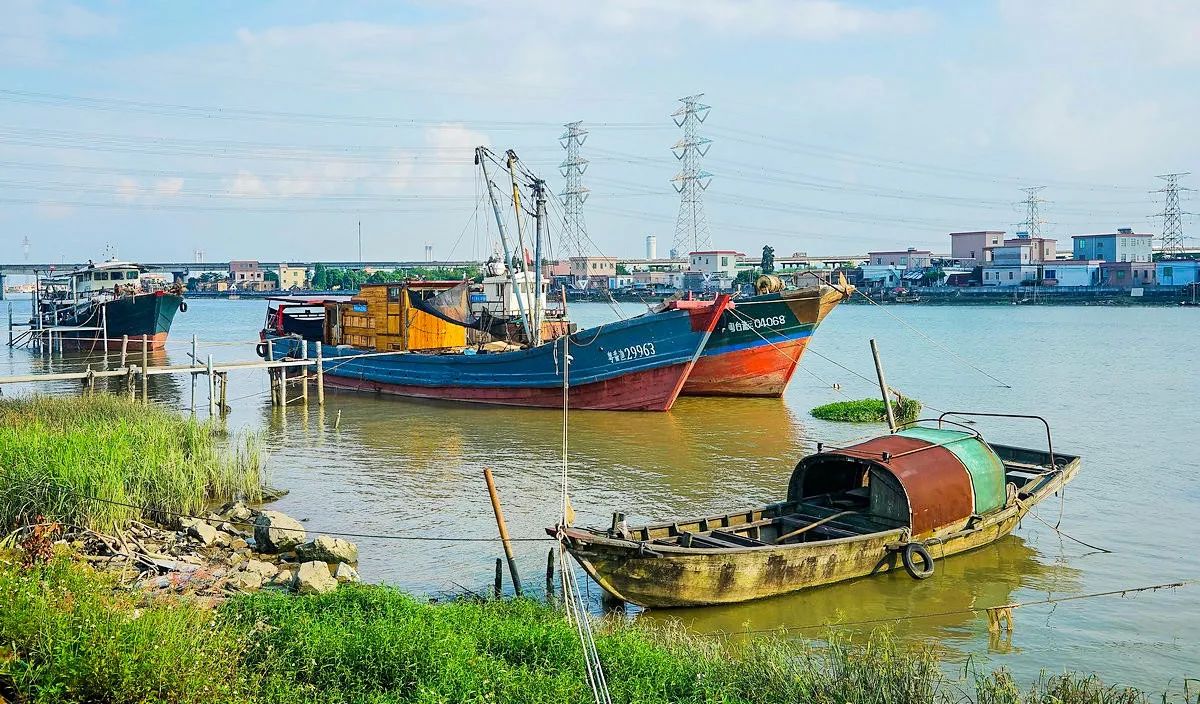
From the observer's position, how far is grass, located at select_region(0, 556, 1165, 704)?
20.7 ft

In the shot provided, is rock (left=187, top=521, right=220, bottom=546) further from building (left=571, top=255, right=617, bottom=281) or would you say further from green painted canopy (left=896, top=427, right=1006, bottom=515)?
building (left=571, top=255, right=617, bottom=281)

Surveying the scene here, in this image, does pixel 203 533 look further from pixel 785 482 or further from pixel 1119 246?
pixel 1119 246

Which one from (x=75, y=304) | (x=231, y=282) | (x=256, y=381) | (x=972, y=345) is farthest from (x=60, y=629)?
(x=231, y=282)

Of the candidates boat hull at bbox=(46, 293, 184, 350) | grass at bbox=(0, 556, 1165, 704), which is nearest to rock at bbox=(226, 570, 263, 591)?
grass at bbox=(0, 556, 1165, 704)

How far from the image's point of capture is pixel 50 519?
1080cm

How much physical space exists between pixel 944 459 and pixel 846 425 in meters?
12.3

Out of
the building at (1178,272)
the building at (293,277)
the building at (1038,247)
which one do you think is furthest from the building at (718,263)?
the building at (293,277)

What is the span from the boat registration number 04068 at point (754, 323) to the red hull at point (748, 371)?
0.88 meters

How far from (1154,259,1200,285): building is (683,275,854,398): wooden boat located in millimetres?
81788

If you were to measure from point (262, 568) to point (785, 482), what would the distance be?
32.9 feet

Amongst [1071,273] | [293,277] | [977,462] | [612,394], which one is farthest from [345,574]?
[293,277]

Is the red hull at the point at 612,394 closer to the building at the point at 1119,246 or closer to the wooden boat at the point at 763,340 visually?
the wooden boat at the point at 763,340

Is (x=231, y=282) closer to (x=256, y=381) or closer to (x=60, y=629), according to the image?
(x=256, y=381)

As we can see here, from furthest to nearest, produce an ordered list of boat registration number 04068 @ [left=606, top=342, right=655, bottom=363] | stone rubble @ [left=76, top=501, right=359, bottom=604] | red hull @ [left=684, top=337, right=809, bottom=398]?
red hull @ [left=684, top=337, right=809, bottom=398] < boat registration number 04068 @ [left=606, top=342, right=655, bottom=363] < stone rubble @ [left=76, top=501, right=359, bottom=604]
